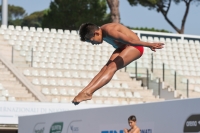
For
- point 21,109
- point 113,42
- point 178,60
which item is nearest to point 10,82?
point 21,109

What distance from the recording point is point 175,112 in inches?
369

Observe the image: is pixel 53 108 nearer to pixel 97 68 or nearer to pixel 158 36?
pixel 97 68

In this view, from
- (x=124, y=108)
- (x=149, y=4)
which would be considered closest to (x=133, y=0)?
(x=149, y=4)

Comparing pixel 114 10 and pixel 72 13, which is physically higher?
pixel 72 13

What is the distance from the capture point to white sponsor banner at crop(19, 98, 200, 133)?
29.7ft

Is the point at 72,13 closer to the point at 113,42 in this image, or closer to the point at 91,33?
the point at 113,42

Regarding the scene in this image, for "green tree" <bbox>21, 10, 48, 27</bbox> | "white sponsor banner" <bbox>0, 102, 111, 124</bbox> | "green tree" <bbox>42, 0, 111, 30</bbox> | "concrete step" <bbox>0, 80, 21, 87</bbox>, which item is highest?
"green tree" <bbox>21, 10, 48, 27</bbox>

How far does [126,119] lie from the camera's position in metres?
10.6

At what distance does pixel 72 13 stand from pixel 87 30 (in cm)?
3638

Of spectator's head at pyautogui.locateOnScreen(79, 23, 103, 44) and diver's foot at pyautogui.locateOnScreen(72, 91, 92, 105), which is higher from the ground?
spectator's head at pyautogui.locateOnScreen(79, 23, 103, 44)

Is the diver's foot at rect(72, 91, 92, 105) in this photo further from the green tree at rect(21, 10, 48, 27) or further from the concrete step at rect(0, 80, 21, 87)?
the green tree at rect(21, 10, 48, 27)

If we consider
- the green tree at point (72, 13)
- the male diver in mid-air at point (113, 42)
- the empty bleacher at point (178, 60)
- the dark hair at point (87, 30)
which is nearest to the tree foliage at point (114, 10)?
the empty bleacher at point (178, 60)

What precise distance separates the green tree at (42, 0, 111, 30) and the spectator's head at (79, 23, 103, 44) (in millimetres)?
35083

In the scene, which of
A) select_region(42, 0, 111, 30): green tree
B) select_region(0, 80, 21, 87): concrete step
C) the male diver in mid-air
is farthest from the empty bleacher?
select_region(42, 0, 111, 30): green tree
